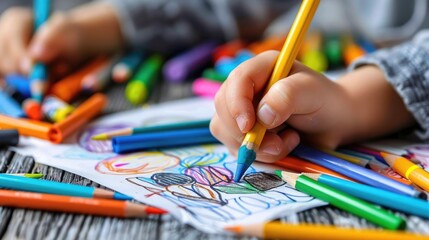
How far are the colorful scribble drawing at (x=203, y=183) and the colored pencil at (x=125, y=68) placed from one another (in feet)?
0.84

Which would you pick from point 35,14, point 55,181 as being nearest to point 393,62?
point 55,181

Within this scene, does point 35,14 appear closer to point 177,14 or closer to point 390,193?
point 177,14

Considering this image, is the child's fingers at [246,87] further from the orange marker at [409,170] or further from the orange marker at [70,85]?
the orange marker at [70,85]

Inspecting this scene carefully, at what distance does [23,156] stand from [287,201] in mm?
222

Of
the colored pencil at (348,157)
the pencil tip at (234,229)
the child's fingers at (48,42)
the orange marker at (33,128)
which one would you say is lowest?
the orange marker at (33,128)

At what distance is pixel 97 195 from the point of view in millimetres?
379

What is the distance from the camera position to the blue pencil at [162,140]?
1.58 ft

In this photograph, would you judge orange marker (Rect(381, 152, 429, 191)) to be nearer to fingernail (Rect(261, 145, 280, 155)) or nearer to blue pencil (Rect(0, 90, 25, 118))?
fingernail (Rect(261, 145, 280, 155))

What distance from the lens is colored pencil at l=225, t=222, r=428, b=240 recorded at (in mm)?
323

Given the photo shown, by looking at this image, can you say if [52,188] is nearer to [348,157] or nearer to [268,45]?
[348,157]

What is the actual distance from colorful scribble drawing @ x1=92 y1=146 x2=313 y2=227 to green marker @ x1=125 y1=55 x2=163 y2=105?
7.3 inches

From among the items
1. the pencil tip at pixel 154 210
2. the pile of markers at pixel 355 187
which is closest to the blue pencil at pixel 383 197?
the pile of markers at pixel 355 187

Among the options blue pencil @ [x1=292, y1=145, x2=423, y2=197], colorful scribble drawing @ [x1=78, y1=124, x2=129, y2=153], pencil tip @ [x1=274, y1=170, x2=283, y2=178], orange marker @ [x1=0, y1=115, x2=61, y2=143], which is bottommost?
colorful scribble drawing @ [x1=78, y1=124, x2=129, y2=153]

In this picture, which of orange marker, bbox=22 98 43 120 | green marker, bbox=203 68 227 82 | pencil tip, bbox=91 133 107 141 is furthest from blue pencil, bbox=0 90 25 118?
green marker, bbox=203 68 227 82
